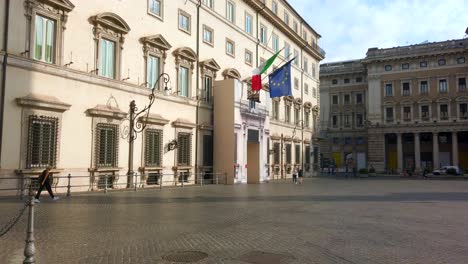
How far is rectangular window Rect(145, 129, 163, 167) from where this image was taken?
78.9ft

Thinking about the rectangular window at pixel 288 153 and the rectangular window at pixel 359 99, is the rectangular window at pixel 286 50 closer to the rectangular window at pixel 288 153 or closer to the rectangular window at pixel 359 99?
the rectangular window at pixel 288 153

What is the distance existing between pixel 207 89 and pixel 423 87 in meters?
54.0

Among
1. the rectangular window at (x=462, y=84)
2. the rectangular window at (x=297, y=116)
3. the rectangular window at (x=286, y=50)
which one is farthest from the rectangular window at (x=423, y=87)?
the rectangular window at (x=286, y=50)

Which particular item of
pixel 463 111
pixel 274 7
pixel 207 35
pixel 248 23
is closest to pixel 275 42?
pixel 274 7

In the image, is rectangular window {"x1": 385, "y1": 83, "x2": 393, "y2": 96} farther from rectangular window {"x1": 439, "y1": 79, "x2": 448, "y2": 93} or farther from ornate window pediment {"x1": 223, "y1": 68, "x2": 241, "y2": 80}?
ornate window pediment {"x1": 223, "y1": 68, "x2": 241, "y2": 80}

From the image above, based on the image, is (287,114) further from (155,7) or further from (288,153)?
(155,7)

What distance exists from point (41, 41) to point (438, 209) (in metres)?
18.3

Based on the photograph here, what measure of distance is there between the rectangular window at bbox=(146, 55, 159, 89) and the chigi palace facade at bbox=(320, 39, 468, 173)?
156 ft

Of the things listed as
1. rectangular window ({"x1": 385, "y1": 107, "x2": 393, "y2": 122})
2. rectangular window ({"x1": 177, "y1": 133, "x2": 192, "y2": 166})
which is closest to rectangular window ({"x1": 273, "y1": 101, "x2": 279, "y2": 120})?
rectangular window ({"x1": 177, "y1": 133, "x2": 192, "y2": 166})

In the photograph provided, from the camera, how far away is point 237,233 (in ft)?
33.8

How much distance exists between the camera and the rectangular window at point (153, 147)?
2406 centimetres

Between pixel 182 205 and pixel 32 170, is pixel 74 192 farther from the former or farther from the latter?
pixel 182 205

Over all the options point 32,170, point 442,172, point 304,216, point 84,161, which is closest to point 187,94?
point 84,161

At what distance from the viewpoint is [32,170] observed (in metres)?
17.2
